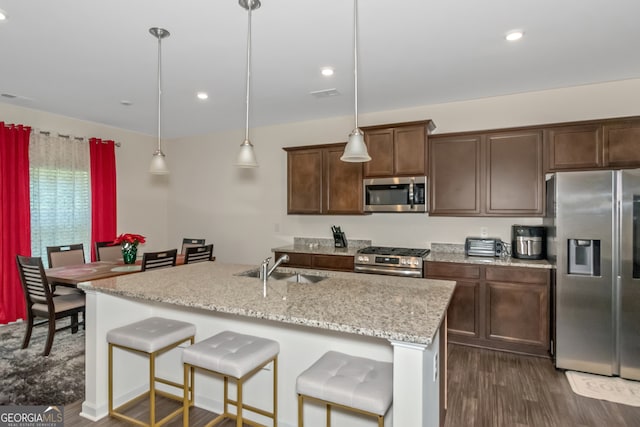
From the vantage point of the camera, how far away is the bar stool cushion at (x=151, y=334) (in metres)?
2.07

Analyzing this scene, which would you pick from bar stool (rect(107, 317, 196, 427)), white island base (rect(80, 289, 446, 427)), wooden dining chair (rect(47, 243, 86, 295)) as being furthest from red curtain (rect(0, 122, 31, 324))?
bar stool (rect(107, 317, 196, 427))

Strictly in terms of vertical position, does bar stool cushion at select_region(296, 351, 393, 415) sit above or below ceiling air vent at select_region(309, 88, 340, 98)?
Result: below

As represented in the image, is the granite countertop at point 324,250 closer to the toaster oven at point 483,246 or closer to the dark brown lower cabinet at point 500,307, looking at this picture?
the dark brown lower cabinet at point 500,307

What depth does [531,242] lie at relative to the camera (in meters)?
3.59

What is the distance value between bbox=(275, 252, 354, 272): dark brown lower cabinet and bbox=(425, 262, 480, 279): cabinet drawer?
0.91 meters

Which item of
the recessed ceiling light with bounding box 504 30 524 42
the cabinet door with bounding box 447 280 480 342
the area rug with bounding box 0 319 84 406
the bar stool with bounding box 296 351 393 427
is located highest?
the recessed ceiling light with bounding box 504 30 524 42

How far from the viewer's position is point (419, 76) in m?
3.42

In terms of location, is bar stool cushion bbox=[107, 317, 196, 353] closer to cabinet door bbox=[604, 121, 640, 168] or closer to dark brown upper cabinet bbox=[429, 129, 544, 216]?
dark brown upper cabinet bbox=[429, 129, 544, 216]

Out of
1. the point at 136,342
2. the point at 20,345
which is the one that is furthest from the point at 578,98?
the point at 20,345

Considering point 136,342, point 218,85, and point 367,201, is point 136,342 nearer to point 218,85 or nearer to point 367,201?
point 218,85

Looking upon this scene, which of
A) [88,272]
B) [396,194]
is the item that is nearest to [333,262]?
[396,194]

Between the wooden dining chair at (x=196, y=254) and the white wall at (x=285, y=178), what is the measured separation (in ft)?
3.97

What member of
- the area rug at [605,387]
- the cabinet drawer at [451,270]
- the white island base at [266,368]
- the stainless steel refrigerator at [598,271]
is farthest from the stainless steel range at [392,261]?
the white island base at [266,368]

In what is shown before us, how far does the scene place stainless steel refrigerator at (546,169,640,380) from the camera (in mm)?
2879
